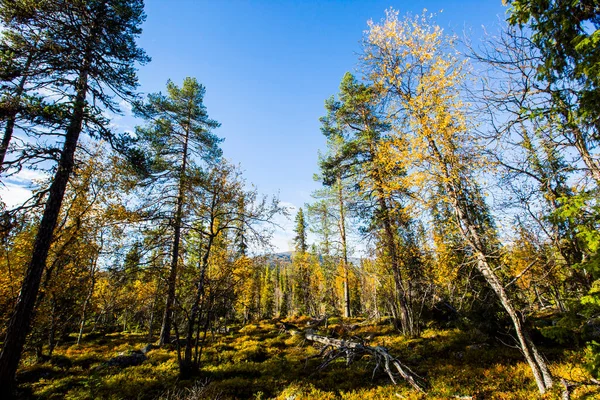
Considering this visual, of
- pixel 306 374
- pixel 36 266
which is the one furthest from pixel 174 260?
pixel 306 374

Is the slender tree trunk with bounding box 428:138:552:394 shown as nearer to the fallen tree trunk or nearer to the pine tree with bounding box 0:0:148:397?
the fallen tree trunk

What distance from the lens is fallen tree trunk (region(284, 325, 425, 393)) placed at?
7053mm

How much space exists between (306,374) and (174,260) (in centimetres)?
815

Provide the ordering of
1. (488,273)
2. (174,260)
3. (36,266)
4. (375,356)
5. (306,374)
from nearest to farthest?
1. (488,273)
2. (36,266)
3. (375,356)
4. (306,374)
5. (174,260)

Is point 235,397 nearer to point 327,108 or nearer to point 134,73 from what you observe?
point 134,73

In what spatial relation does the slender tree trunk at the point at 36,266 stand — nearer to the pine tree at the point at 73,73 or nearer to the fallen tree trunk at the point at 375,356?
the pine tree at the point at 73,73

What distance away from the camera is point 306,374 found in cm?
847

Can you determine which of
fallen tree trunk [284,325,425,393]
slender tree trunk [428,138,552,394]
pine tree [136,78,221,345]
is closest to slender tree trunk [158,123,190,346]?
pine tree [136,78,221,345]

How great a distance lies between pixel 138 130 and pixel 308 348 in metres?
15.2

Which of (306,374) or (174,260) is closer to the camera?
(306,374)

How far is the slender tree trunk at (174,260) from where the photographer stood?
9.34 m

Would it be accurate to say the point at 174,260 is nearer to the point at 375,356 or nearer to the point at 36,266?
the point at 36,266

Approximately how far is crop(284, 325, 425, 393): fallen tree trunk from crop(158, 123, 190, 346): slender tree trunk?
6.08 metres

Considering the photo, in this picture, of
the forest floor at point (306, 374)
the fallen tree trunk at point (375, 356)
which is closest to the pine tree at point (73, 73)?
the forest floor at point (306, 374)
